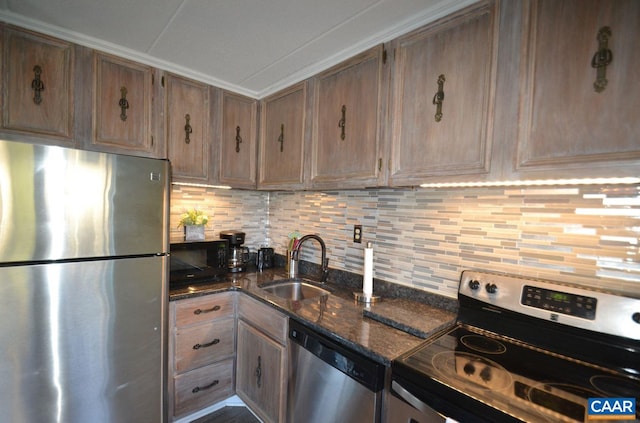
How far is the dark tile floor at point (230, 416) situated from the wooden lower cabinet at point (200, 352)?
89 mm

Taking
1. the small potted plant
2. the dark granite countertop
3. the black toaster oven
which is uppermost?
the small potted plant

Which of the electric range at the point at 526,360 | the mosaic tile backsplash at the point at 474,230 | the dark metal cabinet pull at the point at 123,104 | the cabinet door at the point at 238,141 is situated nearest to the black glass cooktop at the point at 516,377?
the electric range at the point at 526,360

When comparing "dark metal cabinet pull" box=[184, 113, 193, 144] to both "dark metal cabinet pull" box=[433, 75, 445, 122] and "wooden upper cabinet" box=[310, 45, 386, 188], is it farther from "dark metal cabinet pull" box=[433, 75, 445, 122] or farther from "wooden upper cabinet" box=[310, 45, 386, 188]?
"dark metal cabinet pull" box=[433, 75, 445, 122]

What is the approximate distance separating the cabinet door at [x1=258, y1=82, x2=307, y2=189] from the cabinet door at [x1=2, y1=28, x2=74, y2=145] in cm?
114

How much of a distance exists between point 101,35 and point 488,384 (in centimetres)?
234

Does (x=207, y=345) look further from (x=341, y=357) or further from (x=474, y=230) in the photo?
(x=474, y=230)

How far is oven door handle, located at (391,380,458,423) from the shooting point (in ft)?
2.82

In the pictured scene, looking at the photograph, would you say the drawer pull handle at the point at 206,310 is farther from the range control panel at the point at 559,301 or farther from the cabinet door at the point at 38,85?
the range control panel at the point at 559,301

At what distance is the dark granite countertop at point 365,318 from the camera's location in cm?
114

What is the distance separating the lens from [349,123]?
62.2 inches

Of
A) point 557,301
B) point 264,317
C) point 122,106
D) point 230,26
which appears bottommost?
point 264,317

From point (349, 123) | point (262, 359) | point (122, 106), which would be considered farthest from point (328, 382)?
point (122, 106)

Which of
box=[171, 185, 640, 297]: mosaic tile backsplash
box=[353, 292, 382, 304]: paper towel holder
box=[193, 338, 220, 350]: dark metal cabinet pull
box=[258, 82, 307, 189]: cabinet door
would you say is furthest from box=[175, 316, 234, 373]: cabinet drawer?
box=[258, 82, 307, 189]: cabinet door

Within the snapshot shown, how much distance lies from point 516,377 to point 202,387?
1.77 meters
